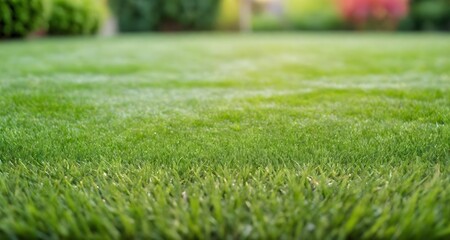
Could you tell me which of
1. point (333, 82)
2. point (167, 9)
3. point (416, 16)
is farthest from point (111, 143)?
point (416, 16)

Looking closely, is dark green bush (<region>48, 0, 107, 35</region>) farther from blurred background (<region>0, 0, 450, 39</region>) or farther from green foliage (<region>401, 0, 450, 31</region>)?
green foliage (<region>401, 0, 450, 31</region>)

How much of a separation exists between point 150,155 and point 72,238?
25.7 inches

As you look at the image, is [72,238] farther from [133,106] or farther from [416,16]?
[416,16]

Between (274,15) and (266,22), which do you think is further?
(274,15)

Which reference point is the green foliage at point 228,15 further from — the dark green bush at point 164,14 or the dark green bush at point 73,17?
the dark green bush at point 73,17

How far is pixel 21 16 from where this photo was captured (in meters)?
6.52

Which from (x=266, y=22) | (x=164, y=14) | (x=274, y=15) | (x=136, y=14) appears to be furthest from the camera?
(x=274, y=15)

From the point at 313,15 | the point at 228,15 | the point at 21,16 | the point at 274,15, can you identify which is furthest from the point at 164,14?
the point at 21,16

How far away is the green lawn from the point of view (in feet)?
3.67

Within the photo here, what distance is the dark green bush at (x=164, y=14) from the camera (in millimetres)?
11867

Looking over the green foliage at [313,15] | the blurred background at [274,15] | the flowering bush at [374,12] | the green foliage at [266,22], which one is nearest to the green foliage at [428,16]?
the blurred background at [274,15]

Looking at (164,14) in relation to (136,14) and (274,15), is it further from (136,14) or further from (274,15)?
(274,15)

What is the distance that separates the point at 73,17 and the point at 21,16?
6.57ft

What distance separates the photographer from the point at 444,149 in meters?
1.69
